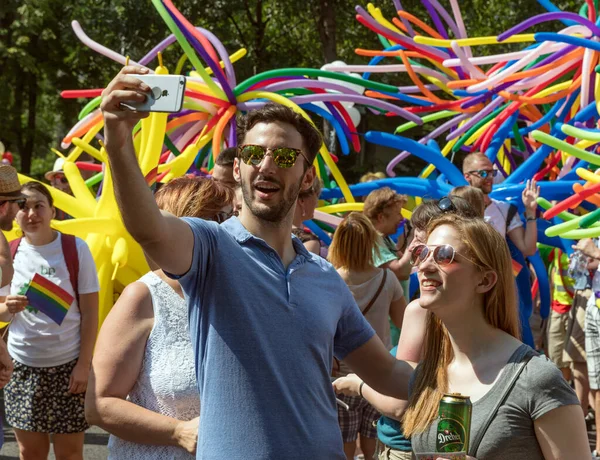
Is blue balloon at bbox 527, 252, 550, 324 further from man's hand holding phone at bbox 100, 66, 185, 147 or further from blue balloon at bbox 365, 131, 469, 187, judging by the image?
man's hand holding phone at bbox 100, 66, 185, 147

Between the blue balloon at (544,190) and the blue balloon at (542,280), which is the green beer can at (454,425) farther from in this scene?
the blue balloon at (542,280)

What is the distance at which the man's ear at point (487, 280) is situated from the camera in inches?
95.4

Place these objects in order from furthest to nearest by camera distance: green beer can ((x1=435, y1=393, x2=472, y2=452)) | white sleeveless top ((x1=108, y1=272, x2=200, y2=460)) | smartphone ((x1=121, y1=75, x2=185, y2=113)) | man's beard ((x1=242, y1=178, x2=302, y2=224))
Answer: white sleeveless top ((x1=108, y1=272, x2=200, y2=460)), man's beard ((x1=242, y1=178, x2=302, y2=224)), green beer can ((x1=435, y1=393, x2=472, y2=452)), smartphone ((x1=121, y1=75, x2=185, y2=113))

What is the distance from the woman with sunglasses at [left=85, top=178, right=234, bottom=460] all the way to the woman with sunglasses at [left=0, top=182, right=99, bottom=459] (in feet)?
7.26

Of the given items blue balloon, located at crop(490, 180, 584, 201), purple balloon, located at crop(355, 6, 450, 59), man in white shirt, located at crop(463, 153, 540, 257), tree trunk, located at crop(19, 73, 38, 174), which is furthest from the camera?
tree trunk, located at crop(19, 73, 38, 174)

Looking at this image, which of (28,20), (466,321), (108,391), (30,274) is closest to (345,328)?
(466,321)

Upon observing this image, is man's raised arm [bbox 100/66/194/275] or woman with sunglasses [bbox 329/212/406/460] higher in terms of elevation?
man's raised arm [bbox 100/66/194/275]

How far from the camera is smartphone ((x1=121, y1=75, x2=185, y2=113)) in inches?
71.9

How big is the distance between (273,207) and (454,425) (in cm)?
68

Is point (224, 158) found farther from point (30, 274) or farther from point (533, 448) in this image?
point (533, 448)

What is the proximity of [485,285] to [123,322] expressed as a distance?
98 centimetres

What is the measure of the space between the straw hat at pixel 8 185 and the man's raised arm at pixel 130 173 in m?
2.59

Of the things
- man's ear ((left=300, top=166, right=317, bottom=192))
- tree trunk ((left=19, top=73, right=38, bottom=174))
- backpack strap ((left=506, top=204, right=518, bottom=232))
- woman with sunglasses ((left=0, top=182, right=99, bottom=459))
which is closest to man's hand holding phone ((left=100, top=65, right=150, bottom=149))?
man's ear ((left=300, top=166, right=317, bottom=192))

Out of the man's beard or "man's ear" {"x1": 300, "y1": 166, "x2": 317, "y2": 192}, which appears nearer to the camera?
the man's beard
